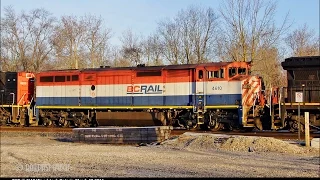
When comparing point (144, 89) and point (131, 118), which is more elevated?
point (144, 89)

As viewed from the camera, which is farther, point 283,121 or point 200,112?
point 200,112

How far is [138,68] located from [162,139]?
24.5 ft

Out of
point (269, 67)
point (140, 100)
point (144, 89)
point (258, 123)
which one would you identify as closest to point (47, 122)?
point (140, 100)

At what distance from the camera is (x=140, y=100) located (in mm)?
Answer: 23266

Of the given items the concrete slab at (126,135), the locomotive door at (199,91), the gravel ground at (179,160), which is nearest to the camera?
the gravel ground at (179,160)

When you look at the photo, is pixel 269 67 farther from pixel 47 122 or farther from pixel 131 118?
pixel 47 122

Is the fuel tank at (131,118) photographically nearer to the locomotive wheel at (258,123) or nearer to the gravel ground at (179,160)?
the locomotive wheel at (258,123)

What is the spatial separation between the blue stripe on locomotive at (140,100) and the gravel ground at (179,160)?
5.41 meters

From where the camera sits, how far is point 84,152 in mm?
13391

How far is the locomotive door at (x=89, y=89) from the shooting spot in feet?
80.0

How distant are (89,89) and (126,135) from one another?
27.7 feet

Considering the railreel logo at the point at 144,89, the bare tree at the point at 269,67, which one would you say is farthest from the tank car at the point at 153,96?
the bare tree at the point at 269,67

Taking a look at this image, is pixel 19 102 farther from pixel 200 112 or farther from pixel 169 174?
pixel 169 174

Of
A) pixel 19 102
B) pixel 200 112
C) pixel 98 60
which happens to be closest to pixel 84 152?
pixel 200 112
